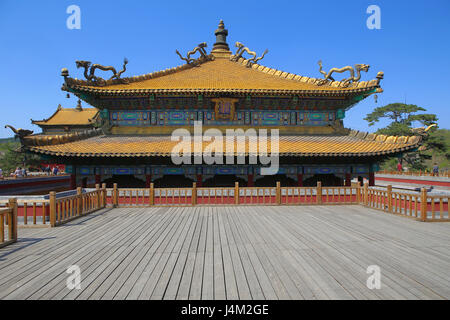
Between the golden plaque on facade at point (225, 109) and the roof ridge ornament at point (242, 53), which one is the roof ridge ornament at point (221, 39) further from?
the golden plaque on facade at point (225, 109)

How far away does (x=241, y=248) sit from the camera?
4.98 m

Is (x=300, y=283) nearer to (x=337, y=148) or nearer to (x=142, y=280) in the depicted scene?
(x=142, y=280)

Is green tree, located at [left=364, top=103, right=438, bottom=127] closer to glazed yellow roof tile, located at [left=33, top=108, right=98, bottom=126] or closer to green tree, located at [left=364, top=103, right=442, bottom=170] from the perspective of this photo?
green tree, located at [left=364, top=103, right=442, bottom=170]

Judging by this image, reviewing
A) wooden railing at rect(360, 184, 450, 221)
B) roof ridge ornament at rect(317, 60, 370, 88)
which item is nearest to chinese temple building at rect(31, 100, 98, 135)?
roof ridge ornament at rect(317, 60, 370, 88)

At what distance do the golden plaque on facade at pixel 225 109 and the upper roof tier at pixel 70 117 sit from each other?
27.2 meters

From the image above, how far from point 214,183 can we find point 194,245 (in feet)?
26.2

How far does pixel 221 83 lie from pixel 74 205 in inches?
359

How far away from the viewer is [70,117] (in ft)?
117

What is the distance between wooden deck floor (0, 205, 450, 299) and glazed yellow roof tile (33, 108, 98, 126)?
32.5 m

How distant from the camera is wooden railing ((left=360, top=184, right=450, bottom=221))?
23.9ft

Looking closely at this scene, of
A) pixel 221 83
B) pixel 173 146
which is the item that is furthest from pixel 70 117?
pixel 173 146

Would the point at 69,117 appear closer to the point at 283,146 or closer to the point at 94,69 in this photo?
the point at 94,69
